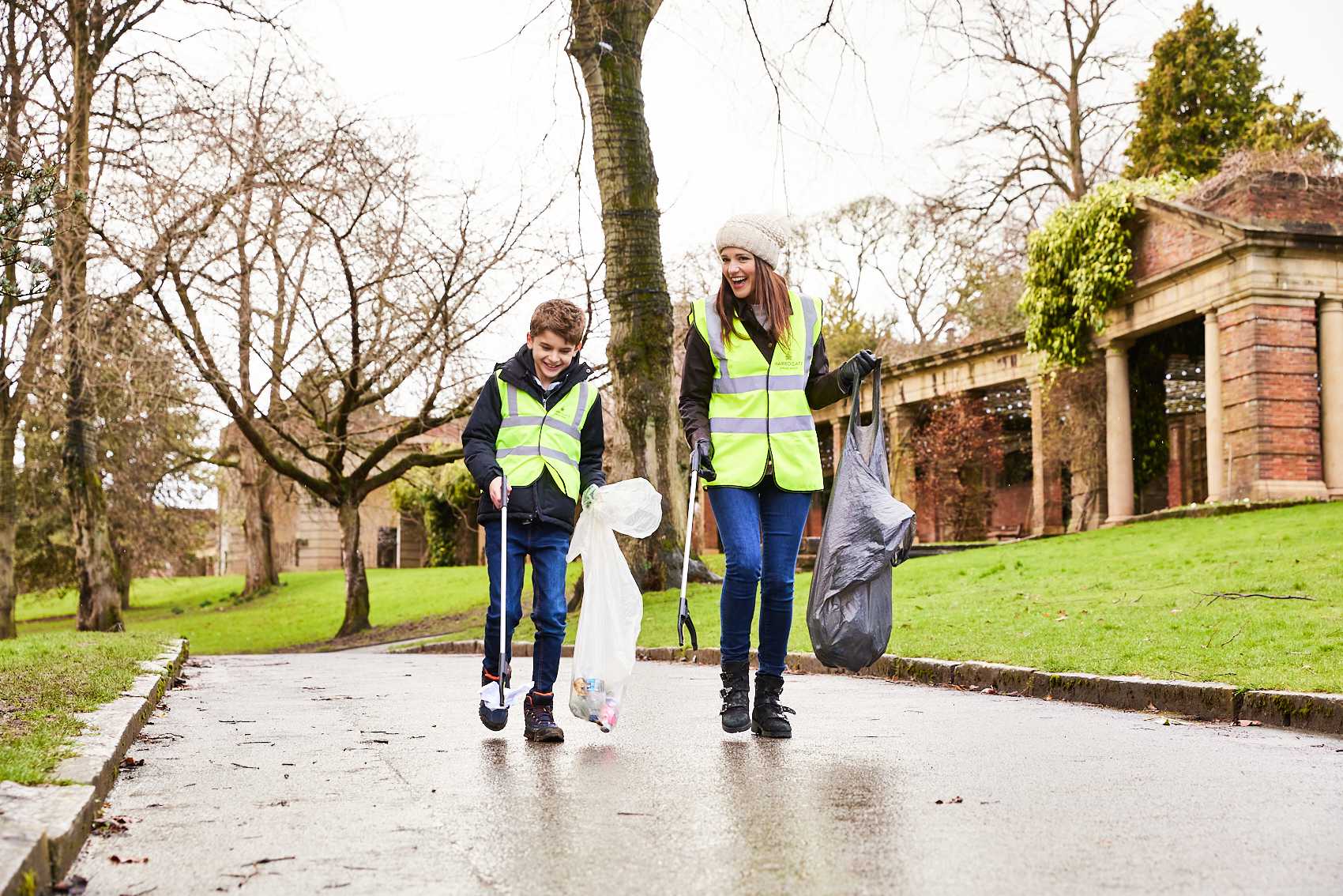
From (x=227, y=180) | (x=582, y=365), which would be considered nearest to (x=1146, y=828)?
(x=582, y=365)

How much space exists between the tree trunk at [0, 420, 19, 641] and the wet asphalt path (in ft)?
53.1

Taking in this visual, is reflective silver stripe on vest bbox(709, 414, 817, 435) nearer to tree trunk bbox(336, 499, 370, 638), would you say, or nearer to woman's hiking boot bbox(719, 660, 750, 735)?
woman's hiking boot bbox(719, 660, 750, 735)

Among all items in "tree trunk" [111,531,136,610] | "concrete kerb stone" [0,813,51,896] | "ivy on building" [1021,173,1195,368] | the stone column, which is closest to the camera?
"concrete kerb stone" [0,813,51,896]

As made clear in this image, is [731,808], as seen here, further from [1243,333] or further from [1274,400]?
[1243,333]

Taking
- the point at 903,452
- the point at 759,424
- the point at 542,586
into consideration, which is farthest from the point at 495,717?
the point at 903,452

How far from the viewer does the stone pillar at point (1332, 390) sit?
69.3 ft

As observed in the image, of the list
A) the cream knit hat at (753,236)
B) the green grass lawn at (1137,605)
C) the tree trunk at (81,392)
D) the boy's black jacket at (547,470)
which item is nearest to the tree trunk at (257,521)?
the green grass lawn at (1137,605)

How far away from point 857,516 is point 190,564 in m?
42.1

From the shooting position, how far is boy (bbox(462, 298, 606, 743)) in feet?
20.1

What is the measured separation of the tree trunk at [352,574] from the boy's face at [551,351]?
1974cm

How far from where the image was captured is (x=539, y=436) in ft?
20.3

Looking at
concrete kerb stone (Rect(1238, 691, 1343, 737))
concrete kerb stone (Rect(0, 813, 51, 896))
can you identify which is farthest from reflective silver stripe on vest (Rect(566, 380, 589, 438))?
concrete kerb stone (Rect(1238, 691, 1343, 737))

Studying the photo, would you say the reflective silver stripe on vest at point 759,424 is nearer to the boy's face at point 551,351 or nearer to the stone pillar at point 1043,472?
the boy's face at point 551,351

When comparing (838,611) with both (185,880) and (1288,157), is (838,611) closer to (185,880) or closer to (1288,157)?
(185,880)
